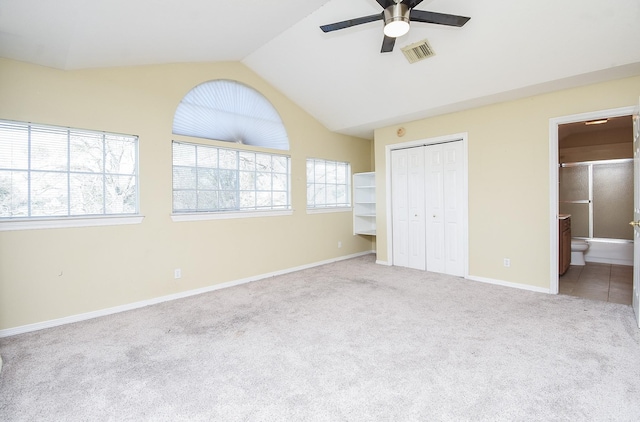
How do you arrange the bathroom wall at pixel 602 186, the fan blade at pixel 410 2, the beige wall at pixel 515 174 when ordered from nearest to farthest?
the fan blade at pixel 410 2 → the beige wall at pixel 515 174 → the bathroom wall at pixel 602 186

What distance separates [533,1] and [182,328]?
4.06 m

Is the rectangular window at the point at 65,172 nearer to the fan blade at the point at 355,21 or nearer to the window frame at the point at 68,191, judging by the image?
the window frame at the point at 68,191

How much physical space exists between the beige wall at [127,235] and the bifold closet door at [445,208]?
2150 mm

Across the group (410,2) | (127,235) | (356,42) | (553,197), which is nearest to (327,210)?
(356,42)

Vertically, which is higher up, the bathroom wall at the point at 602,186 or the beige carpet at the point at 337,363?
the bathroom wall at the point at 602,186

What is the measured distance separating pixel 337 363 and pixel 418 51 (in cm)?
310

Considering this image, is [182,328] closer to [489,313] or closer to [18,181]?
[18,181]

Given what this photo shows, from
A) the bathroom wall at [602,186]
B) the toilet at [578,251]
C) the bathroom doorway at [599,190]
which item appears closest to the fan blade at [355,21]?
the bathroom doorway at [599,190]

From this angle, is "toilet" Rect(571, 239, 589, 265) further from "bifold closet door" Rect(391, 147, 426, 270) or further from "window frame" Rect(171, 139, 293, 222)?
"window frame" Rect(171, 139, 293, 222)

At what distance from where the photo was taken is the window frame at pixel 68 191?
8.83 feet

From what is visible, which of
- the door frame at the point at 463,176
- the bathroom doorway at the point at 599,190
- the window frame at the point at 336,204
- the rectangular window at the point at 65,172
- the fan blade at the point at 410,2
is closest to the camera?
the fan blade at the point at 410,2

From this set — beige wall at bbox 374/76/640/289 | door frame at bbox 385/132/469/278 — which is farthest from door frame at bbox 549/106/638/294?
door frame at bbox 385/132/469/278

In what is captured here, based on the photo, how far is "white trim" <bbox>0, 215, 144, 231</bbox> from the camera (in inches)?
105

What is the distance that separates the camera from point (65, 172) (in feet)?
9.66
